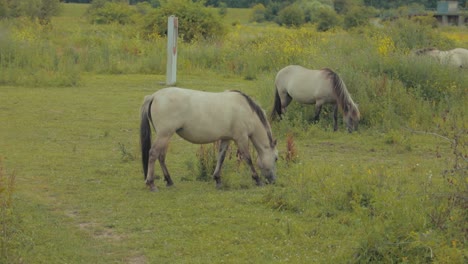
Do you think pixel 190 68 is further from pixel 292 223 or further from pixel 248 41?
pixel 292 223

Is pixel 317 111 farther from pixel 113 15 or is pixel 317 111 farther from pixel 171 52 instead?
pixel 113 15

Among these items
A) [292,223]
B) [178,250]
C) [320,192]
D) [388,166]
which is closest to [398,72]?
[388,166]

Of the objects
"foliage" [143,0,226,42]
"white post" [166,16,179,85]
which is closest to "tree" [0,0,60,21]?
"foliage" [143,0,226,42]

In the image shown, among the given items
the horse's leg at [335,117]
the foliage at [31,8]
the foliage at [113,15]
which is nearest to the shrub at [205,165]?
the horse's leg at [335,117]

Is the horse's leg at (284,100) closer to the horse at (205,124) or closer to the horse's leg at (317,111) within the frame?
the horse's leg at (317,111)

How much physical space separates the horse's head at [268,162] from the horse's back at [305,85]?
472cm

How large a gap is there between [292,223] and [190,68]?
1798 cm

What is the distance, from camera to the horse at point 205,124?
30.5ft

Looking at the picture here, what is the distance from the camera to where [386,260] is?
6078 millimetres

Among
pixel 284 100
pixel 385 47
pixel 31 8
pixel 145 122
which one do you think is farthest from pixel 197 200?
pixel 31 8

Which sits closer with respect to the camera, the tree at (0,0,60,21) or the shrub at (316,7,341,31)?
the tree at (0,0,60,21)

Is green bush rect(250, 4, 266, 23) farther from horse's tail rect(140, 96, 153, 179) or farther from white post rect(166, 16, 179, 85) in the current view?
horse's tail rect(140, 96, 153, 179)

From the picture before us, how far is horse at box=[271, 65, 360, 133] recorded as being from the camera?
46.1 ft

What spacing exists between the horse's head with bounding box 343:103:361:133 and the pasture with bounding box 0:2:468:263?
26 centimetres
